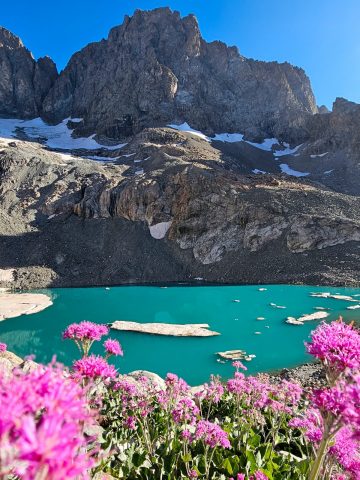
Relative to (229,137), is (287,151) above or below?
below

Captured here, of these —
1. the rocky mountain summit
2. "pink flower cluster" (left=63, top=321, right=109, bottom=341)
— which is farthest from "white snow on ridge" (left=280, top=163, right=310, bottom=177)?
"pink flower cluster" (left=63, top=321, right=109, bottom=341)

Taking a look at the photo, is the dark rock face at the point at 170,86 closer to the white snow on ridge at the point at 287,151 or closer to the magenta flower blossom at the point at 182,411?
the white snow on ridge at the point at 287,151

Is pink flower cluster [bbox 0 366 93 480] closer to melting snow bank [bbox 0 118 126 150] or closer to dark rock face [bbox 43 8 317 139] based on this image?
A: melting snow bank [bbox 0 118 126 150]

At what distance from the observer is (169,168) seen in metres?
82.8

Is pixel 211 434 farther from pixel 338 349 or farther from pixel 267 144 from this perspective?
pixel 267 144

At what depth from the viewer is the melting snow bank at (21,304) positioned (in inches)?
1522

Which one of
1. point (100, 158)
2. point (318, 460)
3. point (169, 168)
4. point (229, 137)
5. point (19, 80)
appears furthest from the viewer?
point (19, 80)

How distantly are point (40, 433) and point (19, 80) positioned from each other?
196 m

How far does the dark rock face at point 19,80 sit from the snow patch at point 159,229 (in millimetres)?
123064

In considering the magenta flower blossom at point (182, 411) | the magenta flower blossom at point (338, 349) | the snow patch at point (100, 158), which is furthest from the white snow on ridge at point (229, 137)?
the magenta flower blossom at point (338, 349)

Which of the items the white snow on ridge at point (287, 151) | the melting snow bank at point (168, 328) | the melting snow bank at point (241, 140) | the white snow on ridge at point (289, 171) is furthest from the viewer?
the white snow on ridge at point (287, 151)

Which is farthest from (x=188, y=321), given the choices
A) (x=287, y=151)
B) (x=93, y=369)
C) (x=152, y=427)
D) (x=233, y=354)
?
(x=287, y=151)

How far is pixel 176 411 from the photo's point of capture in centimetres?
598

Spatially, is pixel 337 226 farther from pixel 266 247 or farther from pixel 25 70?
pixel 25 70
